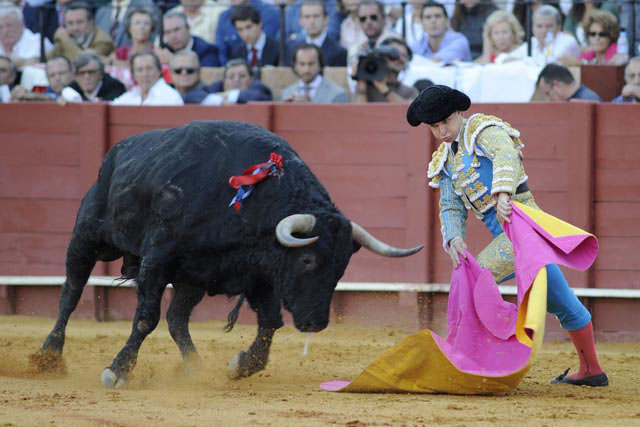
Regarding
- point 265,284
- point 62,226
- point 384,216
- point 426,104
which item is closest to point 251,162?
point 265,284

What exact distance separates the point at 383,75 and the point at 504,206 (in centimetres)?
283

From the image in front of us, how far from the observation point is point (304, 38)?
7.78m

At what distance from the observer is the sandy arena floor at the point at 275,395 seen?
12.1 feet

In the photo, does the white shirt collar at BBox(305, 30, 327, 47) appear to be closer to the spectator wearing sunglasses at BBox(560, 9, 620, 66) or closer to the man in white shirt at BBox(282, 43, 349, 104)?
the man in white shirt at BBox(282, 43, 349, 104)

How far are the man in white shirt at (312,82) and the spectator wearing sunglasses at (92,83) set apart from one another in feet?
4.06

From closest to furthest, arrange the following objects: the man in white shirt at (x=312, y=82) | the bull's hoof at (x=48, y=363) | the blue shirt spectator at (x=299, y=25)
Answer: the bull's hoof at (x=48, y=363) → the man in white shirt at (x=312, y=82) → the blue shirt spectator at (x=299, y=25)


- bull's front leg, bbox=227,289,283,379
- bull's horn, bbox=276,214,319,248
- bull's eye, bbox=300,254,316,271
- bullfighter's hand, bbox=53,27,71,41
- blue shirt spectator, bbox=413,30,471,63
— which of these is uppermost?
bullfighter's hand, bbox=53,27,71,41

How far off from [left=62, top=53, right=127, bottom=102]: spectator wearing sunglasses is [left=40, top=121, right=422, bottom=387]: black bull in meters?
2.46

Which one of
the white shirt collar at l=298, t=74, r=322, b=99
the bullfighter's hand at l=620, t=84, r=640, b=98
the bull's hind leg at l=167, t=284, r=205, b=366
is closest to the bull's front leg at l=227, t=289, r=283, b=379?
the bull's hind leg at l=167, t=284, r=205, b=366

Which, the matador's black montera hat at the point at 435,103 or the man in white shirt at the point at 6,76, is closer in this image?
the matador's black montera hat at the point at 435,103

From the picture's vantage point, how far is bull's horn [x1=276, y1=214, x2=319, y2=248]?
14.3 feet

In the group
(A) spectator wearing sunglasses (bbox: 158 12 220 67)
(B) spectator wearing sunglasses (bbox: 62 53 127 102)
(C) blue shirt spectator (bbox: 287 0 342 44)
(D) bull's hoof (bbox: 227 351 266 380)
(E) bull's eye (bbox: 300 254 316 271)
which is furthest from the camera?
(C) blue shirt spectator (bbox: 287 0 342 44)

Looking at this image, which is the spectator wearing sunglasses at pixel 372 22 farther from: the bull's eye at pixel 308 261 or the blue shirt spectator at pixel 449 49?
the bull's eye at pixel 308 261

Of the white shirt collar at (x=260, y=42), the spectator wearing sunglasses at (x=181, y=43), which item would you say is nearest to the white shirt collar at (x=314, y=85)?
the white shirt collar at (x=260, y=42)
